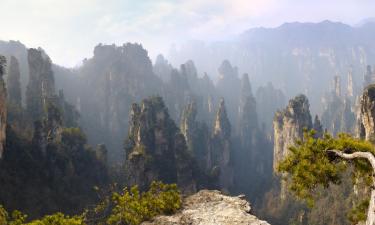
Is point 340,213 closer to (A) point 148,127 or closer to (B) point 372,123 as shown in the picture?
(B) point 372,123

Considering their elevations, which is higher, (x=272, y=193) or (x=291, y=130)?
(x=291, y=130)

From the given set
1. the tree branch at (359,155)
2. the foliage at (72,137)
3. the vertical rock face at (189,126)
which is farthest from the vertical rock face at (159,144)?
the tree branch at (359,155)

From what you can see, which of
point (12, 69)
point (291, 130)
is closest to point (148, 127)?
point (12, 69)

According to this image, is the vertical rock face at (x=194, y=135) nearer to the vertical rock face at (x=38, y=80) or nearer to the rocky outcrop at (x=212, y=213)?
the vertical rock face at (x=38, y=80)

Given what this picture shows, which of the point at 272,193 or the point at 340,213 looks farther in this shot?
the point at 272,193

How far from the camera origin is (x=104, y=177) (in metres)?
113

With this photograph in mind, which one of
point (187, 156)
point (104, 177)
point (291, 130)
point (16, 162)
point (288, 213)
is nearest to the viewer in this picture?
point (16, 162)

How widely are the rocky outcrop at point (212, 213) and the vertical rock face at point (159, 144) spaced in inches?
3407

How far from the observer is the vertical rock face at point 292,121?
157250 mm

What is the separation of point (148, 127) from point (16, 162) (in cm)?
4314

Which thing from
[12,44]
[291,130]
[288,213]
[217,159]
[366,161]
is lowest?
[288,213]

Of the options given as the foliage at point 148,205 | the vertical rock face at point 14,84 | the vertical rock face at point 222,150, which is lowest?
the vertical rock face at point 222,150

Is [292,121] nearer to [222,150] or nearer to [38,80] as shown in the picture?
[222,150]

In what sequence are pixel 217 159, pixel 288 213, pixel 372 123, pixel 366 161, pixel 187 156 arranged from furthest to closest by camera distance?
pixel 217 159 → pixel 288 213 → pixel 187 156 → pixel 372 123 → pixel 366 161
